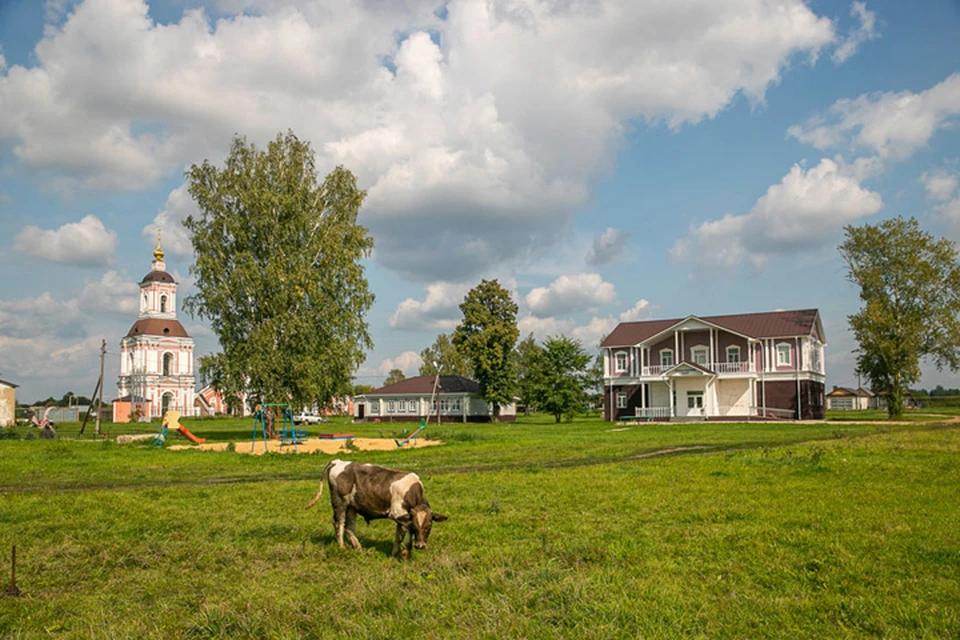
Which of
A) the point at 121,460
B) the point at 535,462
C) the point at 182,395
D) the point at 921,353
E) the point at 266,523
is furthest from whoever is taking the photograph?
the point at 182,395

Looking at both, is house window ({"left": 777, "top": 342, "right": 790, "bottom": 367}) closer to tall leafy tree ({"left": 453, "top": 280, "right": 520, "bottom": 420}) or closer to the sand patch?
tall leafy tree ({"left": 453, "top": 280, "right": 520, "bottom": 420})

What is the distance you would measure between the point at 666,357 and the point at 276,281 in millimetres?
38642

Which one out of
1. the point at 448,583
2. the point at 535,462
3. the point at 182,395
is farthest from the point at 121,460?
the point at 182,395

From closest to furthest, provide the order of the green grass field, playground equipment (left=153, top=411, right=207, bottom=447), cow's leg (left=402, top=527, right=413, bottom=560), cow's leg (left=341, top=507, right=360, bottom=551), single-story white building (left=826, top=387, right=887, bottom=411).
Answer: the green grass field, cow's leg (left=402, top=527, right=413, bottom=560), cow's leg (left=341, top=507, right=360, bottom=551), playground equipment (left=153, top=411, right=207, bottom=447), single-story white building (left=826, top=387, right=887, bottom=411)

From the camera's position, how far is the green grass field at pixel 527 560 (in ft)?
21.7

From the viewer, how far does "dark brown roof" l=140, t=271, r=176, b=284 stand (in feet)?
360

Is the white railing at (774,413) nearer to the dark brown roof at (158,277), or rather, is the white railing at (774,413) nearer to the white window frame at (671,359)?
the white window frame at (671,359)

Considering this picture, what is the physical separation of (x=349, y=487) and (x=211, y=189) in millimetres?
35681

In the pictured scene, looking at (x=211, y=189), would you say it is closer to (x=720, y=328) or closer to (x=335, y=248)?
(x=335, y=248)

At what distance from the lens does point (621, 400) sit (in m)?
66.8

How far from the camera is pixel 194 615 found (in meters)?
6.95

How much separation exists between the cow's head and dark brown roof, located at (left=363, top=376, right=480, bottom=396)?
2631 inches

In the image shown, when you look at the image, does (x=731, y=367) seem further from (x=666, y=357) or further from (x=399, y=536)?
(x=399, y=536)

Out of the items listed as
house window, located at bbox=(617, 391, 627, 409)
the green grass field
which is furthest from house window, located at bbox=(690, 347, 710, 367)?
the green grass field
